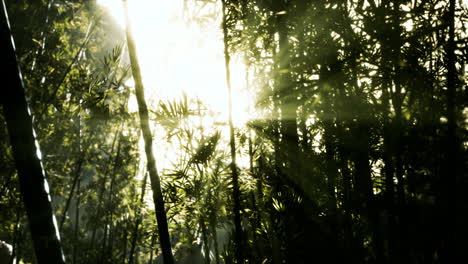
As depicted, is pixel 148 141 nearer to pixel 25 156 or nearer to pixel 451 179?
pixel 25 156

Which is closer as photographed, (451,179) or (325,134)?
(451,179)


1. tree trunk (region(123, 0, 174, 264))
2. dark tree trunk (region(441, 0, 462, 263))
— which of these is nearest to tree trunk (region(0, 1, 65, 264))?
tree trunk (region(123, 0, 174, 264))

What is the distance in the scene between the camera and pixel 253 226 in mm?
3490

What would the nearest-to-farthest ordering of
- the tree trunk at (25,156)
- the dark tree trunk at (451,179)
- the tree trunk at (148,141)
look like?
1. the tree trunk at (25,156)
2. the tree trunk at (148,141)
3. the dark tree trunk at (451,179)

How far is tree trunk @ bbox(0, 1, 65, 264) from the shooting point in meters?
1.49

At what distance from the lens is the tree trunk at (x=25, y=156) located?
1489 mm

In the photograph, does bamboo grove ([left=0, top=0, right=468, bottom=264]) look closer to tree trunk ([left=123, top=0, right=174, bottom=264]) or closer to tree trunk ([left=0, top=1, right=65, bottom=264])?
tree trunk ([left=123, top=0, right=174, bottom=264])

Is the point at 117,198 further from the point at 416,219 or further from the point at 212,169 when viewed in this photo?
the point at 416,219

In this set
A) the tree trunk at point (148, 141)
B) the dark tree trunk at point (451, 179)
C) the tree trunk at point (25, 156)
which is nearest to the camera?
the tree trunk at point (25, 156)

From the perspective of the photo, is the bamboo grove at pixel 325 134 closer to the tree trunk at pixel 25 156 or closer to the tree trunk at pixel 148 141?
the tree trunk at pixel 148 141

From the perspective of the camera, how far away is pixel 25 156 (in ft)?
4.91

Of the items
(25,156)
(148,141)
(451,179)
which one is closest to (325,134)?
(451,179)

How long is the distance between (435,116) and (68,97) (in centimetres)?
593

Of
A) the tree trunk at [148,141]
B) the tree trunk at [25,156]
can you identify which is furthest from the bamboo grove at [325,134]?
the tree trunk at [25,156]
